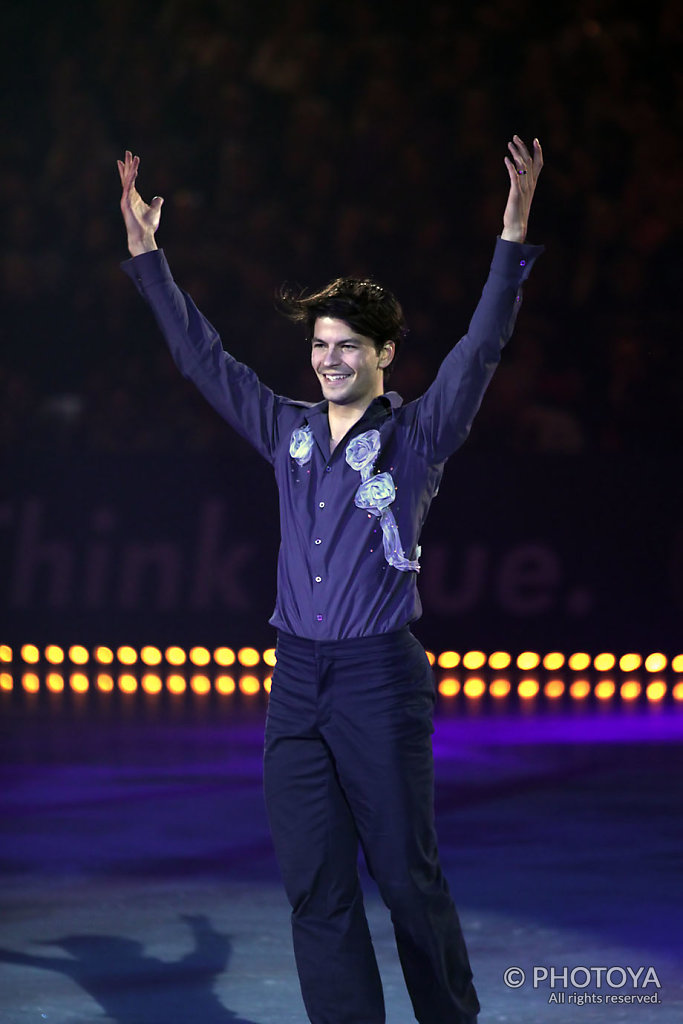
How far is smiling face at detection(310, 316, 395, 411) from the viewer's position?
2865 mm

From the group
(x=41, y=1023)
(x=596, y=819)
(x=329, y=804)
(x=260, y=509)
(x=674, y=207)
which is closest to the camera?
A: (x=329, y=804)

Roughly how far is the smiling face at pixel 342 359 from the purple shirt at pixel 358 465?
0.06 meters

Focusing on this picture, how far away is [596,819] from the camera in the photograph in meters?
4.95

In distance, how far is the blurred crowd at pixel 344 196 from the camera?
323 inches

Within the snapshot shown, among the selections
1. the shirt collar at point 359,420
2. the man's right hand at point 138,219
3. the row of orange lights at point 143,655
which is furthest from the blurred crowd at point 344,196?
the shirt collar at point 359,420

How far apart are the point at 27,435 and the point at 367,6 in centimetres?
303

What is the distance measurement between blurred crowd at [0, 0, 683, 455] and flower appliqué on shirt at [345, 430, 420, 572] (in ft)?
17.5

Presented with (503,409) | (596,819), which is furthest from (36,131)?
(596,819)

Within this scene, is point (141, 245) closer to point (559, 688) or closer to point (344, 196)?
point (559, 688)

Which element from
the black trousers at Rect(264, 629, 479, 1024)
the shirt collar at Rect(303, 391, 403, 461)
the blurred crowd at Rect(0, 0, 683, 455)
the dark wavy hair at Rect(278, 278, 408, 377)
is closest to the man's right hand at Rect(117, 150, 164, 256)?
the dark wavy hair at Rect(278, 278, 408, 377)

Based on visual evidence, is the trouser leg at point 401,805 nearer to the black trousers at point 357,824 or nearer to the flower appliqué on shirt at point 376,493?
the black trousers at point 357,824

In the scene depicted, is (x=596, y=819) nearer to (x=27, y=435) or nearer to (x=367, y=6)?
(x=27, y=435)

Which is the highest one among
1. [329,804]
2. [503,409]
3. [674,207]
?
[674,207]

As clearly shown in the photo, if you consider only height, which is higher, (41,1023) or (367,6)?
(367,6)
